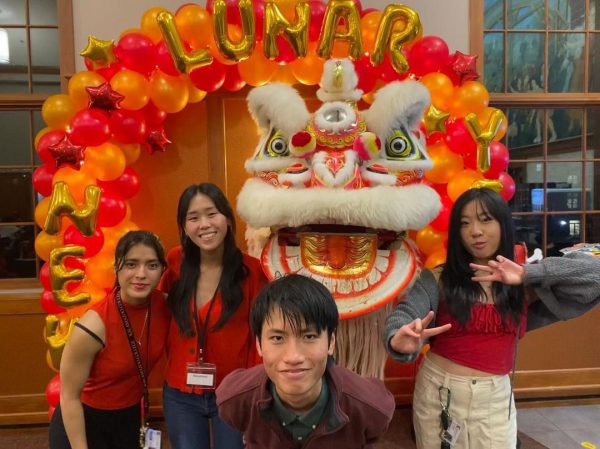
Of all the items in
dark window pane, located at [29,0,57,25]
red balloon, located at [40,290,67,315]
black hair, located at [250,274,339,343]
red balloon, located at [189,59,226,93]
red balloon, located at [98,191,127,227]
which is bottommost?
red balloon, located at [40,290,67,315]

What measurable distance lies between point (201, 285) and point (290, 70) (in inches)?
52.3

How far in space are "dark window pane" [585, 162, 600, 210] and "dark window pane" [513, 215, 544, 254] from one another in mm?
374

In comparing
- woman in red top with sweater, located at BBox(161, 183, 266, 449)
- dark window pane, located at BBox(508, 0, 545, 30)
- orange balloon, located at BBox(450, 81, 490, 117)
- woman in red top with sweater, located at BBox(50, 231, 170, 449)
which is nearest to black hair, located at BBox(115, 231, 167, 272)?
woman in red top with sweater, located at BBox(50, 231, 170, 449)

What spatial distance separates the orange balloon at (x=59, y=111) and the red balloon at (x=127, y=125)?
20 cm

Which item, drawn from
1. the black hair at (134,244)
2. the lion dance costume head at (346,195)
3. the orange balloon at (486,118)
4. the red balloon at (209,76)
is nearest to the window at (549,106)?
the orange balloon at (486,118)

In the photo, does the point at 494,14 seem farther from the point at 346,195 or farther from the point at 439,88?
the point at 346,195

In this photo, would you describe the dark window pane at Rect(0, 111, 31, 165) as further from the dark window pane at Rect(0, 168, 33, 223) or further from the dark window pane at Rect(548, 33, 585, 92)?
the dark window pane at Rect(548, 33, 585, 92)

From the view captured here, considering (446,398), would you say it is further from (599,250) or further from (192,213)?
(192,213)

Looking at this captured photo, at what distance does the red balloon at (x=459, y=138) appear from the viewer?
213 centimetres

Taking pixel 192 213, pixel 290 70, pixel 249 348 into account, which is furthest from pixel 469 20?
pixel 249 348

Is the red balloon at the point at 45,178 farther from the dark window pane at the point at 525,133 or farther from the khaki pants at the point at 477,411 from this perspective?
the dark window pane at the point at 525,133

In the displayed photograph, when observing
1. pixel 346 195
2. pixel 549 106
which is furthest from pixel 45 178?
pixel 549 106

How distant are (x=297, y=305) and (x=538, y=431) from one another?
2.49 metres

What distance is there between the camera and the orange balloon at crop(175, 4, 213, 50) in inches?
83.0
